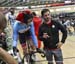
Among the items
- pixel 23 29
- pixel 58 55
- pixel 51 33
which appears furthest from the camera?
pixel 23 29

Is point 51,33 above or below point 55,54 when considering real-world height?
above

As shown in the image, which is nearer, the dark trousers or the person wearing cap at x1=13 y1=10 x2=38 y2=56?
the dark trousers

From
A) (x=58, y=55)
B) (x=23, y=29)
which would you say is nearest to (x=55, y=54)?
(x=58, y=55)

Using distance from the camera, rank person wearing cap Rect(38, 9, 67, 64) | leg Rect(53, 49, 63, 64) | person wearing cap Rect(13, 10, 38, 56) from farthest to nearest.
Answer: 1. person wearing cap Rect(13, 10, 38, 56)
2. leg Rect(53, 49, 63, 64)
3. person wearing cap Rect(38, 9, 67, 64)

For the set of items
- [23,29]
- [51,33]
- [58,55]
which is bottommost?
[58,55]

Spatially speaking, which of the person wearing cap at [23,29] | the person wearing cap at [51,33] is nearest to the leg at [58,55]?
the person wearing cap at [51,33]

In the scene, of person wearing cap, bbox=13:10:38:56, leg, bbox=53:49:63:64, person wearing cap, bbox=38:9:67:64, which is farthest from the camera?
person wearing cap, bbox=13:10:38:56

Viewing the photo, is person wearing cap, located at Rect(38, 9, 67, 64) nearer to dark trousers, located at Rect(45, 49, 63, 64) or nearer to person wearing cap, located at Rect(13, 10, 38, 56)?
dark trousers, located at Rect(45, 49, 63, 64)

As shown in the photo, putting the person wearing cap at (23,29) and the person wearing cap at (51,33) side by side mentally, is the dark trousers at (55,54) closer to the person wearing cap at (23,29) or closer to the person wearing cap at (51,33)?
the person wearing cap at (51,33)

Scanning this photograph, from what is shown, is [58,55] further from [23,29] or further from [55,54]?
[23,29]

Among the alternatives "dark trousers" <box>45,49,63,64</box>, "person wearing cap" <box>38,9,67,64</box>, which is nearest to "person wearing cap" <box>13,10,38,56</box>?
"person wearing cap" <box>38,9,67,64</box>

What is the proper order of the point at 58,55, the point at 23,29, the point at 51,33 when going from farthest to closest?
the point at 23,29 < the point at 58,55 < the point at 51,33

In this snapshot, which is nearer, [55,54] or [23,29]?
[55,54]

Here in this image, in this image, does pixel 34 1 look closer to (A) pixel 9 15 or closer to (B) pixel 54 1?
(B) pixel 54 1
